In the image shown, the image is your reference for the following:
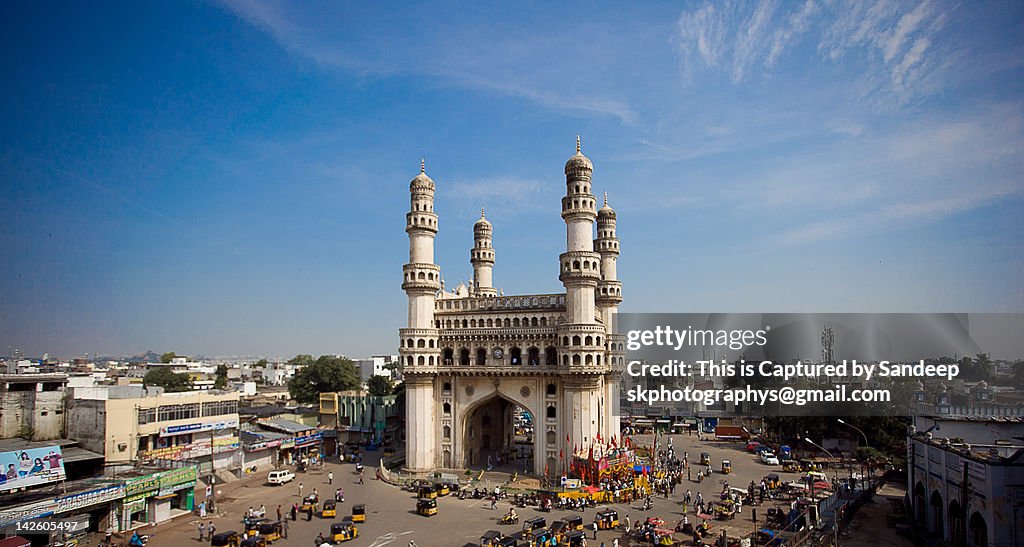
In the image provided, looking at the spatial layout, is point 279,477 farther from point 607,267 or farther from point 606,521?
point 607,267

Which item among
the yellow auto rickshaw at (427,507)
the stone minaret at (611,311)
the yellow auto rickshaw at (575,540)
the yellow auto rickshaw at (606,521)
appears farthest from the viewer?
the stone minaret at (611,311)

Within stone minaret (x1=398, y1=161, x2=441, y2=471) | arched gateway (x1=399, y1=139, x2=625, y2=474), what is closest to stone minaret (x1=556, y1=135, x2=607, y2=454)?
arched gateway (x1=399, y1=139, x2=625, y2=474)

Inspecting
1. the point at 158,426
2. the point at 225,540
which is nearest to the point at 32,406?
the point at 158,426

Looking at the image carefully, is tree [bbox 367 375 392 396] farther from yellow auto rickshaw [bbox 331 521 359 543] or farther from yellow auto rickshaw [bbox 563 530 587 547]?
yellow auto rickshaw [bbox 563 530 587 547]

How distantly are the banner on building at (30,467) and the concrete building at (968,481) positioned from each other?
46.3 metres

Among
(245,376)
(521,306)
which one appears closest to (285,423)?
(521,306)

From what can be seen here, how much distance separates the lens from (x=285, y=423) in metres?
60.4

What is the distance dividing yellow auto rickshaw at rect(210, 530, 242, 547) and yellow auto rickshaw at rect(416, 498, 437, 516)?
415 inches

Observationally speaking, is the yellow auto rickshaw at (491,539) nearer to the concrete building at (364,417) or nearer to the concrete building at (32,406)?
the concrete building at (32,406)

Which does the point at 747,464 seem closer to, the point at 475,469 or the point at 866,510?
the point at 866,510

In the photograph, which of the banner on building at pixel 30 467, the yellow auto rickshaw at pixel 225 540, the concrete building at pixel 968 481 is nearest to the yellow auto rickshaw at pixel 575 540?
the yellow auto rickshaw at pixel 225 540

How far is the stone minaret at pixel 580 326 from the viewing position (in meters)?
47.3

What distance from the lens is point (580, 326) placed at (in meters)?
47.4

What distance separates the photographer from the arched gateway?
47875 mm
